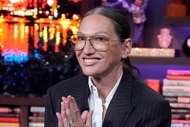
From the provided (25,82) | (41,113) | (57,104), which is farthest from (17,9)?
(57,104)

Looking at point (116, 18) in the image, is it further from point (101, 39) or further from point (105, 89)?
point (105, 89)

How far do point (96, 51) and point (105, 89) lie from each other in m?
0.15

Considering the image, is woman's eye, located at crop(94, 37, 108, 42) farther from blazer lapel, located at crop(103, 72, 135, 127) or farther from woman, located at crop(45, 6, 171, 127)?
blazer lapel, located at crop(103, 72, 135, 127)

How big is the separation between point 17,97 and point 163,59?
2.75ft

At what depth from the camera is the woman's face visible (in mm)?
1206

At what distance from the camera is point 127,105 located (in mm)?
1285

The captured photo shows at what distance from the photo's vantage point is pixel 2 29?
104 inches

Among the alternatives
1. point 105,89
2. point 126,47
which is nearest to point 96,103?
point 105,89

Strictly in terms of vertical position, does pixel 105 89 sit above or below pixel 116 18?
below

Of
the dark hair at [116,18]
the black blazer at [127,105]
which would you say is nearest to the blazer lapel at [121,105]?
the black blazer at [127,105]

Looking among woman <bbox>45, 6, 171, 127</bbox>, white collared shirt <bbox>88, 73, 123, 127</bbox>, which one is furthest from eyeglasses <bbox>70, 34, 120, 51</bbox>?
white collared shirt <bbox>88, 73, 123, 127</bbox>

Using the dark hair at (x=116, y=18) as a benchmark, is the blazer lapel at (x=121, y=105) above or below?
below

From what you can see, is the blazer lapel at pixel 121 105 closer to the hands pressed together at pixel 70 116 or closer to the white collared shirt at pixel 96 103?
the white collared shirt at pixel 96 103

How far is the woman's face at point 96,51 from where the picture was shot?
3.96 feet
